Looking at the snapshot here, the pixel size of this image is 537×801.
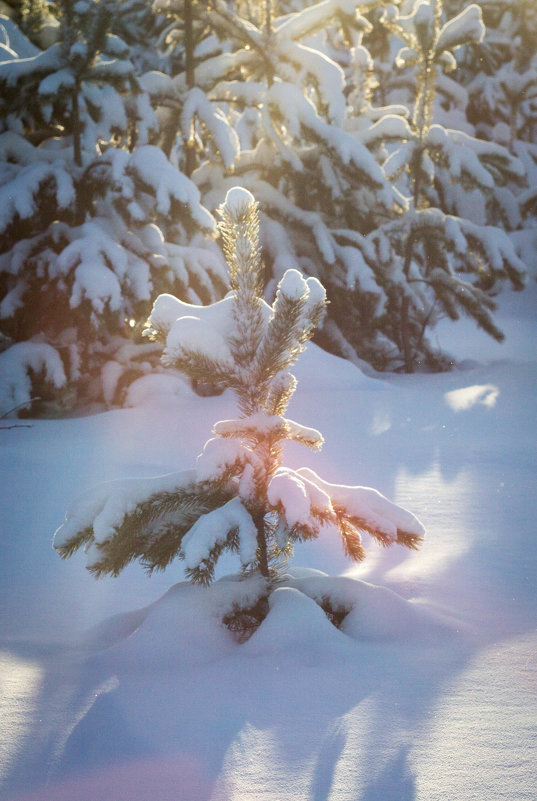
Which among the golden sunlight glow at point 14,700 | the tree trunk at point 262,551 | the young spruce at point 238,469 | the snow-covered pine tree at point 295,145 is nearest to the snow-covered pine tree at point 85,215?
the snow-covered pine tree at point 295,145

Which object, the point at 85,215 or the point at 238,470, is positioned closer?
the point at 238,470

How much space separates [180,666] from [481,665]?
3.28 feet

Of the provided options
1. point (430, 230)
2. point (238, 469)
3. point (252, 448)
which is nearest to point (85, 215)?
point (430, 230)

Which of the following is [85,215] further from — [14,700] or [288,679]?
[288,679]

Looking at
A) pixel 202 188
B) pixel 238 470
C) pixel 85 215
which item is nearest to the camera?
pixel 238 470

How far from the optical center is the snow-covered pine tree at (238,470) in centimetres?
226

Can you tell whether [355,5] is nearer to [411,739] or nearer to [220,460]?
[220,460]

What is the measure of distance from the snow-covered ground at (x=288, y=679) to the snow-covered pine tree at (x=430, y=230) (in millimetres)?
6291

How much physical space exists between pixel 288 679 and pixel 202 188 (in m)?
9.02

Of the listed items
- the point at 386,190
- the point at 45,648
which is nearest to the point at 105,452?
the point at 45,648

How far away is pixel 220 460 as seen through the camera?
2.30 meters

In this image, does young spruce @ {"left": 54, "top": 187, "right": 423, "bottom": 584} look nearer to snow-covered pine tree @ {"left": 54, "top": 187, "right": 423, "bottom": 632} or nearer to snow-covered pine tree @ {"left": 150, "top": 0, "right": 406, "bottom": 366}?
snow-covered pine tree @ {"left": 54, "top": 187, "right": 423, "bottom": 632}

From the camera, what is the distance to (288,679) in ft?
6.88

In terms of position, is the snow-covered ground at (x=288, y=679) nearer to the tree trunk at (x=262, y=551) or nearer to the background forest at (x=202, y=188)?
the tree trunk at (x=262, y=551)
